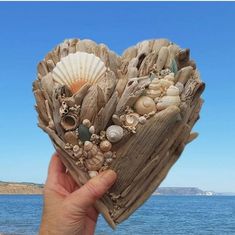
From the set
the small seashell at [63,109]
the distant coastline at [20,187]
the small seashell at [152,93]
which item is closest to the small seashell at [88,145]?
the small seashell at [63,109]

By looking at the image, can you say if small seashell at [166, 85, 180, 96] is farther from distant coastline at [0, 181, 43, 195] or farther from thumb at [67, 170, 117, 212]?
distant coastline at [0, 181, 43, 195]

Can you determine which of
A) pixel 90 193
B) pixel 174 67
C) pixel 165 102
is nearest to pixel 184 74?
pixel 174 67

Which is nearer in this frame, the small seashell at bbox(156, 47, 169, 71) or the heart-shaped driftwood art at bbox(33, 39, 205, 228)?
the heart-shaped driftwood art at bbox(33, 39, 205, 228)

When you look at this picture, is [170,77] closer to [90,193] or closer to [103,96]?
[103,96]

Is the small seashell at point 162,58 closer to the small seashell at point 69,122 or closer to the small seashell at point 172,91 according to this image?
the small seashell at point 172,91

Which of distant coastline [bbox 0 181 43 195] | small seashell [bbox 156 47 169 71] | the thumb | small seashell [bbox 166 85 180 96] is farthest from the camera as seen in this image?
distant coastline [bbox 0 181 43 195]

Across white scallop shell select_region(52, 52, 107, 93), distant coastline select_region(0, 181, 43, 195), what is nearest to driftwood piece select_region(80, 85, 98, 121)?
white scallop shell select_region(52, 52, 107, 93)

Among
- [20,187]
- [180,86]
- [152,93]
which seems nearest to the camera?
[152,93]

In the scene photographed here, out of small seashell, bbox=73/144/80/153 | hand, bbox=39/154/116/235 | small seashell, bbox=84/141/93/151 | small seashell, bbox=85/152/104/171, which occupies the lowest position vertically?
hand, bbox=39/154/116/235
